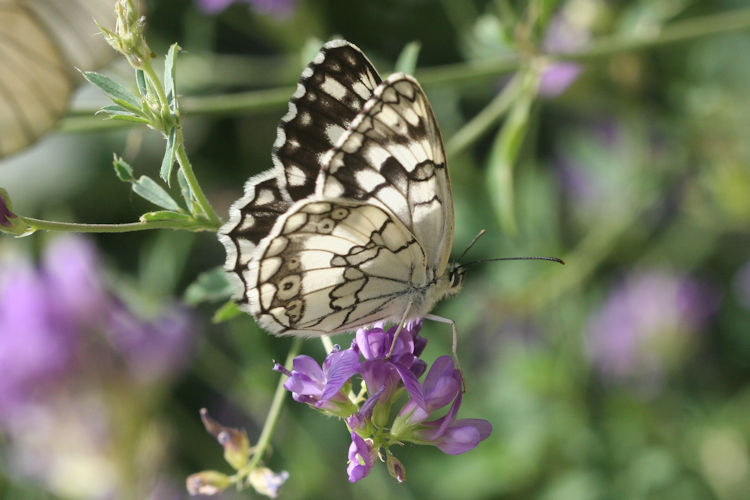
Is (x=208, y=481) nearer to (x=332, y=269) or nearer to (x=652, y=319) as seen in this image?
(x=332, y=269)

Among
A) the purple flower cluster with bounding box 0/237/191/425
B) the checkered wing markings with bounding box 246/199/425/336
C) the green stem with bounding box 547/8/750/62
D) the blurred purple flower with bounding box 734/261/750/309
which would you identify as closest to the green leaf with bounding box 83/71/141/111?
the checkered wing markings with bounding box 246/199/425/336

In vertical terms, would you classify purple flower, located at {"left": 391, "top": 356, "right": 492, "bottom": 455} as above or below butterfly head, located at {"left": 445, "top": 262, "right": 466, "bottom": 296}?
below

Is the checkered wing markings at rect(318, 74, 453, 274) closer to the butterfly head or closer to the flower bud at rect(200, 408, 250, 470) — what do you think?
the butterfly head

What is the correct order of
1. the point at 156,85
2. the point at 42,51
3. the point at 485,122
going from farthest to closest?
the point at 485,122 < the point at 42,51 < the point at 156,85

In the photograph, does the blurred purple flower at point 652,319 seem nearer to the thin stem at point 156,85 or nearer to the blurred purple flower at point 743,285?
the blurred purple flower at point 743,285

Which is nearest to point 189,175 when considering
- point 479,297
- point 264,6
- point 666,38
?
point 666,38

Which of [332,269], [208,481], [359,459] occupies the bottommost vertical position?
[208,481]

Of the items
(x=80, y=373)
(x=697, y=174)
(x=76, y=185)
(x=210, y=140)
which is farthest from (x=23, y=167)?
(x=697, y=174)

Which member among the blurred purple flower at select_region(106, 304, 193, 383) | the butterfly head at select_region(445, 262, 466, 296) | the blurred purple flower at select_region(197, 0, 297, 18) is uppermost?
the blurred purple flower at select_region(197, 0, 297, 18)
